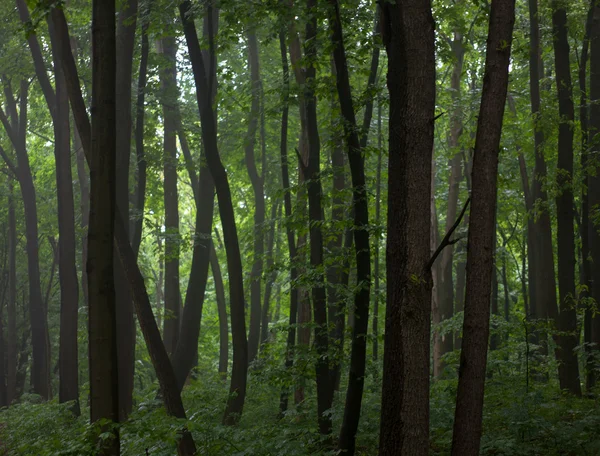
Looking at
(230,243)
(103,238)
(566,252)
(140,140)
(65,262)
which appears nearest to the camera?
(103,238)

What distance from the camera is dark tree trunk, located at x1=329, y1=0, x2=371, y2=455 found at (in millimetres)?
8492

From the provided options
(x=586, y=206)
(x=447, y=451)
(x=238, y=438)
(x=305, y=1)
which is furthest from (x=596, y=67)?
(x=238, y=438)

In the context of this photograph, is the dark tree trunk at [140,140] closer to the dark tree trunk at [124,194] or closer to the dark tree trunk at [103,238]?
the dark tree trunk at [124,194]

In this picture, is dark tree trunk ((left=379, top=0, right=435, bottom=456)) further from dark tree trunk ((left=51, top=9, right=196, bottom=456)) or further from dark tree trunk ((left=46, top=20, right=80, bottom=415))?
dark tree trunk ((left=46, top=20, right=80, bottom=415))

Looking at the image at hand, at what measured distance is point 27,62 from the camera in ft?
67.0

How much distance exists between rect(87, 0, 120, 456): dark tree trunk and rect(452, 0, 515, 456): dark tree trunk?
349 cm

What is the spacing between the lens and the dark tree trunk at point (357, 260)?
849cm

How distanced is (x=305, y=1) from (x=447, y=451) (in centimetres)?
653

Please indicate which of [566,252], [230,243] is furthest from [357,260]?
[566,252]

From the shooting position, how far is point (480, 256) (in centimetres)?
730

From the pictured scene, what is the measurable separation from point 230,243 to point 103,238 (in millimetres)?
5371

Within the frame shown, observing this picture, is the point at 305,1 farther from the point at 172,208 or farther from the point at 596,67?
the point at 172,208

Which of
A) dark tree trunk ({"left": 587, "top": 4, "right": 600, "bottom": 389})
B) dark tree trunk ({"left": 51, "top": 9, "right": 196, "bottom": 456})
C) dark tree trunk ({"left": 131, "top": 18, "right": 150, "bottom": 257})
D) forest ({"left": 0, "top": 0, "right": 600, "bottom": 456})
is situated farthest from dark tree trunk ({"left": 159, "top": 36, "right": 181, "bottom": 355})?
dark tree trunk ({"left": 587, "top": 4, "right": 600, "bottom": 389})

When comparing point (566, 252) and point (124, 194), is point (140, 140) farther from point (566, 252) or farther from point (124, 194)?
point (566, 252)
